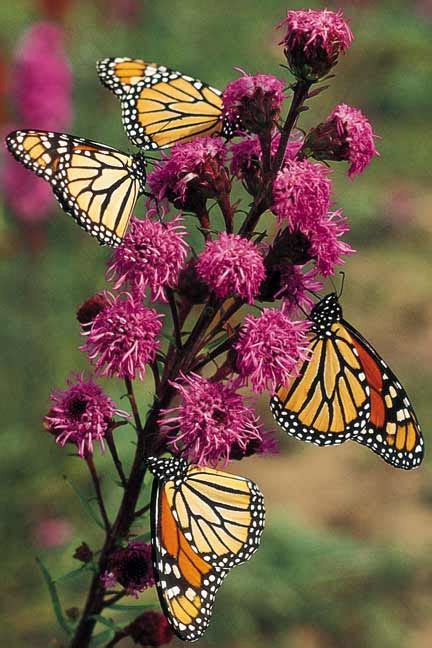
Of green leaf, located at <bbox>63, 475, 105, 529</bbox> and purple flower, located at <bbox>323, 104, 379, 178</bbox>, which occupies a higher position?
purple flower, located at <bbox>323, 104, 379, 178</bbox>

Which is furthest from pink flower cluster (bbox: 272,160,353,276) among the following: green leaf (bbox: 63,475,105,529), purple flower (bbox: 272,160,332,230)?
green leaf (bbox: 63,475,105,529)

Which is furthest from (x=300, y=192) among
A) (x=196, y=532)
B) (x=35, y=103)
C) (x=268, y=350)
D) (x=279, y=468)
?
(x=279, y=468)

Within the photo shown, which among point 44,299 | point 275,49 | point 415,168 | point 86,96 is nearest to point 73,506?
point 44,299

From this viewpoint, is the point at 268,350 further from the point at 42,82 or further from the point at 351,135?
the point at 42,82

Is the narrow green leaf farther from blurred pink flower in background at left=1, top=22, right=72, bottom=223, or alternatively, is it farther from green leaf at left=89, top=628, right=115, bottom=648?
blurred pink flower in background at left=1, top=22, right=72, bottom=223

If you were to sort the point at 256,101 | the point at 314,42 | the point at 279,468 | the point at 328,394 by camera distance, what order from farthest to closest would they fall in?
1. the point at 279,468
2. the point at 328,394
3. the point at 256,101
4. the point at 314,42
